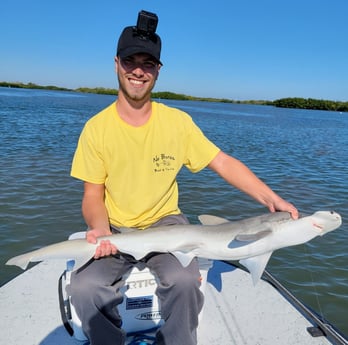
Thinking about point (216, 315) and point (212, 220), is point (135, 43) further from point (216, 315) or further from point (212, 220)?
point (216, 315)

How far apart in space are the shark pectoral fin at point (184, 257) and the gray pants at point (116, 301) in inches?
1.3

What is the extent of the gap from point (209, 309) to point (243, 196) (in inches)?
232

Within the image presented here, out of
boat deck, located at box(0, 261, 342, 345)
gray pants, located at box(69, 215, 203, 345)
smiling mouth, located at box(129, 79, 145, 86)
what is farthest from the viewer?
smiling mouth, located at box(129, 79, 145, 86)

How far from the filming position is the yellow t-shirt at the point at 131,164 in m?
3.21

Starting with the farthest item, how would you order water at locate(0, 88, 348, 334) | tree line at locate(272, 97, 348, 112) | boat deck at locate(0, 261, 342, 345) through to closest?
tree line at locate(272, 97, 348, 112)
water at locate(0, 88, 348, 334)
boat deck at locate(0, 261, 342, 345)

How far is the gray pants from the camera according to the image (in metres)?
2.57

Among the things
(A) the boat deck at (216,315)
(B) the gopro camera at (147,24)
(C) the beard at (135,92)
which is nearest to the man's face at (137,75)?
(C) the beard at (135,92)

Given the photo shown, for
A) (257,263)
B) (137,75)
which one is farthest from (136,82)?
(257,263)

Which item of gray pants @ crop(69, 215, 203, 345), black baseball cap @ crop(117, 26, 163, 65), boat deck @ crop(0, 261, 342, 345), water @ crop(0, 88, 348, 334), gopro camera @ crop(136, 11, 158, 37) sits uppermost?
gopro camera @ crop(136, 11, 158, 37)

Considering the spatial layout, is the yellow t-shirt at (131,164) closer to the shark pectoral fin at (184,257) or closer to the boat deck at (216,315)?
the shark pectoral fin at (184,257)

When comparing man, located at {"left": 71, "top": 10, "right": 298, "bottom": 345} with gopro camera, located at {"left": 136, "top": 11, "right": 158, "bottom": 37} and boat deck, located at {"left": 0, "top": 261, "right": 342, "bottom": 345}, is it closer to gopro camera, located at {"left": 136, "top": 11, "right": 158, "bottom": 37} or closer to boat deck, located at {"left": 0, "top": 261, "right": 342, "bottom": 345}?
gopro camera, located at {"left": 136, "top": 11, "right": 158, "bottom": 37}

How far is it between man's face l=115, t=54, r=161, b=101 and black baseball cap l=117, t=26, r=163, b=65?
2.4 inches

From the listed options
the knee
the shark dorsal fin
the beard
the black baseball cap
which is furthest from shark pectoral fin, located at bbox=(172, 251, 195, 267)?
the black baseball cap

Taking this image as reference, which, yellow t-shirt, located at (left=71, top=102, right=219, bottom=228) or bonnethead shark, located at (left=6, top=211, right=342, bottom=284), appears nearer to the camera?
bonnethead shark, located at (left=6, top=211, right=342, bottom=284)
